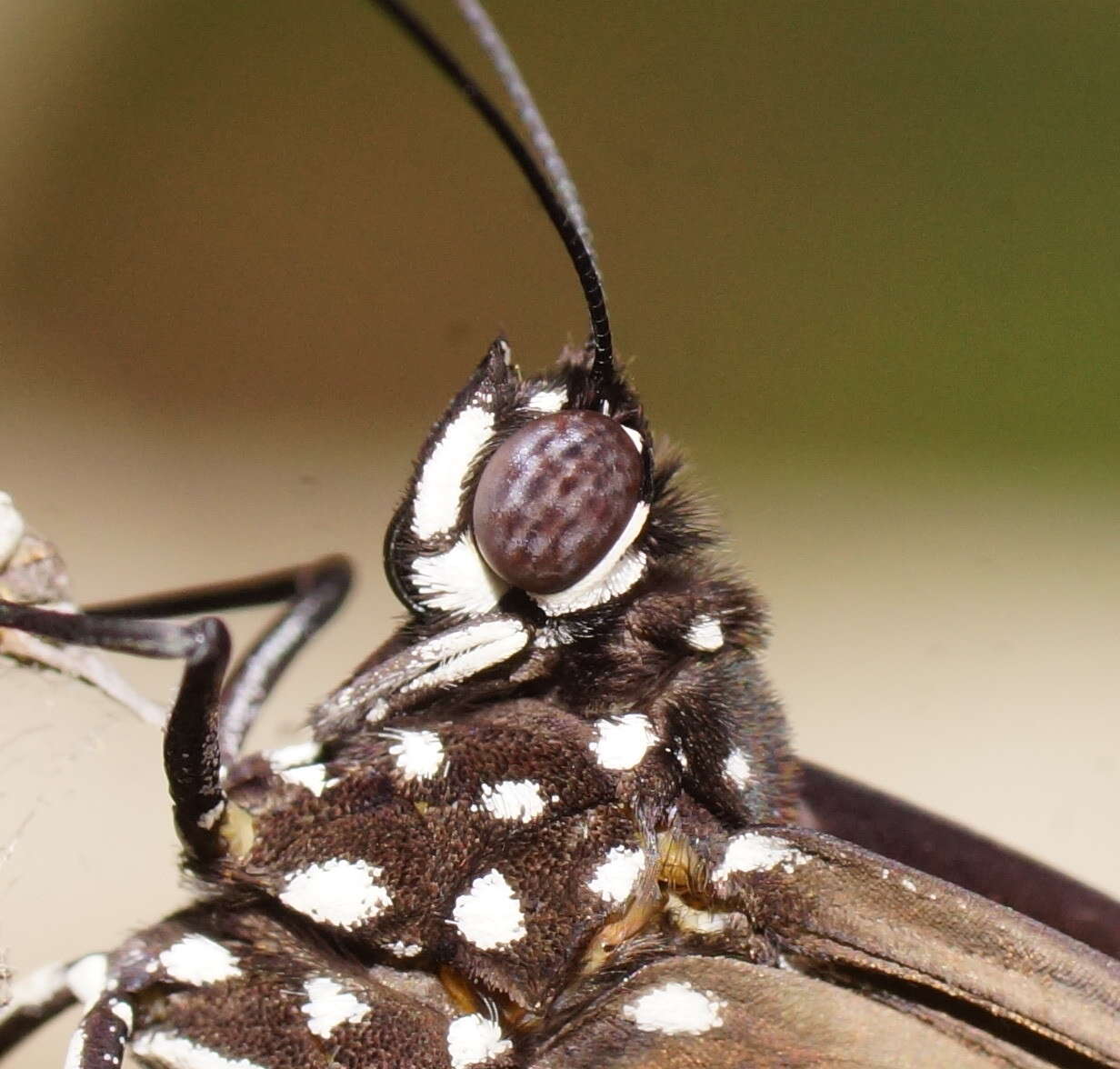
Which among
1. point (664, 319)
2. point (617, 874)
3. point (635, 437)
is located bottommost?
point (617, 874)

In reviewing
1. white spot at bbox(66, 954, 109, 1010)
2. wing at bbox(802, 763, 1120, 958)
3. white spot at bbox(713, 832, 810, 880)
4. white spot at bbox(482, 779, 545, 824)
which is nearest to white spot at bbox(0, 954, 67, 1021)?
white spot at bbox(66, 954, 109, 1010)

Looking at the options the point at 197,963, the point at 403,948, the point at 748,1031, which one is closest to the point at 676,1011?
the point at 748,1031

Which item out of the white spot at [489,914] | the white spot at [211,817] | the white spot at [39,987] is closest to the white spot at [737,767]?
the white spot at [489,914]

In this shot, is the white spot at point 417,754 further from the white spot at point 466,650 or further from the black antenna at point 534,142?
the black antenna at point 534,142

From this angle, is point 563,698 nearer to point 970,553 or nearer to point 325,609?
point 325,609

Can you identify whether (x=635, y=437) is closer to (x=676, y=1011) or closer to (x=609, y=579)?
(x=609, y=579)

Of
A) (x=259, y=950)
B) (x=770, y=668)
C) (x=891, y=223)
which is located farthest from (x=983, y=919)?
(x=891, y=223)

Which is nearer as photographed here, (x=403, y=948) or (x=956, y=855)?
(x=403, y=948)
